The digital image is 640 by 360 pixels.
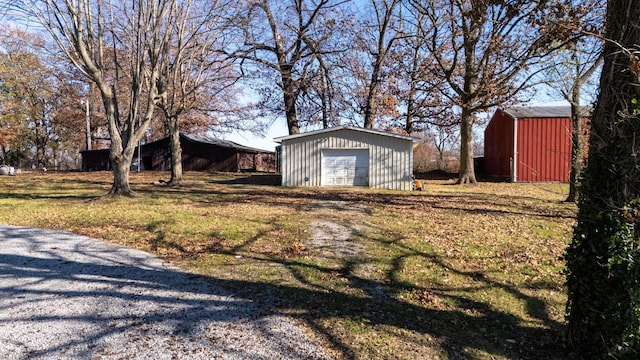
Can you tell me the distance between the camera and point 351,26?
899 inches

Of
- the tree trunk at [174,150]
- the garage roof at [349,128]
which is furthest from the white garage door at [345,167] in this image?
the tree trunk at [174,150]

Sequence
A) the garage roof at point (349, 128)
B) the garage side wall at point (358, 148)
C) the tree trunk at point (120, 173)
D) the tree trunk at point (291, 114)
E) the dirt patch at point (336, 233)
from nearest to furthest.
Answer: the dirt patch at point (336, 233) → the tree trunk at point (120, 173) → the garage roof at point (349, 128) → the garage side wall at point (358, 148) → the tree trunk at point (291, 114)

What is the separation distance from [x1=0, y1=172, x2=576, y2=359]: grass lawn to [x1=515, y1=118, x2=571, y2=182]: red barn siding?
11.9 metres

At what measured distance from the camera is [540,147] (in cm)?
2239

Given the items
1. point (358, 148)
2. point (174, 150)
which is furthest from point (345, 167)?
point (174, 150)

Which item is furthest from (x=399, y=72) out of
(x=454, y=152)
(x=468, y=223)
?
(x=454, y=152)

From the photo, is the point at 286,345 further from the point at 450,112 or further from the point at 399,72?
the point at 450,112

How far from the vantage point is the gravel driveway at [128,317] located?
10.6ft

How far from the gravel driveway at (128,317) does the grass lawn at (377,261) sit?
0.32 metres

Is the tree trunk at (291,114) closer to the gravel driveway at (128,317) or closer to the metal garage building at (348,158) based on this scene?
the metal garage building at (348,158)

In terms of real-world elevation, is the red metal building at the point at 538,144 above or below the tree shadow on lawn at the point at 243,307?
above

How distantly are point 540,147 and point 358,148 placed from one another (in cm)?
1113

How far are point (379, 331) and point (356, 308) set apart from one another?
0.55 meters

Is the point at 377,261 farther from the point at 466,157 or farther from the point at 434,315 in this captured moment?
the point at 466,157
